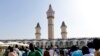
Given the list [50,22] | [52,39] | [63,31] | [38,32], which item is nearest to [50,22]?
[50,22]

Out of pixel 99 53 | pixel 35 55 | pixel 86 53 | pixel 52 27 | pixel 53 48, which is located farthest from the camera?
pixel 52 27

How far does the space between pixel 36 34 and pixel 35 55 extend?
2014 inches

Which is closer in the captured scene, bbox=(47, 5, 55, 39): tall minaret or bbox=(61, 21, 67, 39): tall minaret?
bbox=(47, 5, 55, 39): tall minaret

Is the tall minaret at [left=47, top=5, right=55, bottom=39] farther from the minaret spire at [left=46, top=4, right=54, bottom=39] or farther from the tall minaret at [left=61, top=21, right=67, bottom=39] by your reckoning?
the tall minaret at [left=61, top=21, right=67, bottom=39]

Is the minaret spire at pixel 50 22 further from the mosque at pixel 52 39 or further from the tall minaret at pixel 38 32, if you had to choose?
the tall minaret at pixel 38 32

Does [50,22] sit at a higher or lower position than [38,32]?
higher

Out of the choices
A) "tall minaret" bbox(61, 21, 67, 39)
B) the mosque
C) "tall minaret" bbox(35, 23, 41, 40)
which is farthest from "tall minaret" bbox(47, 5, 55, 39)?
"tall minaret" bbox(35, 23, 41, 40)

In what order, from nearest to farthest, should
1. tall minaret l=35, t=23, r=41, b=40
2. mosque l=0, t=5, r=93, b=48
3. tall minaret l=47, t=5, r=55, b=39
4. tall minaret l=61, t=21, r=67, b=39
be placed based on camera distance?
tall minaret l=47, t=5, r=55, b=39, mosque l=0, t=5, r=93, b=48, tall minaret l=61, t=21, r=67, b=39, tall minaret l=35, t=23, r=41, b=40

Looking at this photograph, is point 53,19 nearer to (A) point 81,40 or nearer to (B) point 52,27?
(B) point 52,27

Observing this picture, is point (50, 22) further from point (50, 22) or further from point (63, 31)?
point (63, 31)

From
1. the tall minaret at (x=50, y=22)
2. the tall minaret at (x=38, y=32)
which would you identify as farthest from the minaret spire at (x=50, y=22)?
the tall minaret at (x=38, y=32)

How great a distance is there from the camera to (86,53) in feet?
22.0

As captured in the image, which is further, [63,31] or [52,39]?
[63,31]

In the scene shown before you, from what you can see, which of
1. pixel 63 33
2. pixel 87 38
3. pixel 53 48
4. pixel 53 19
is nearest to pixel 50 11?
pixel 53 19
